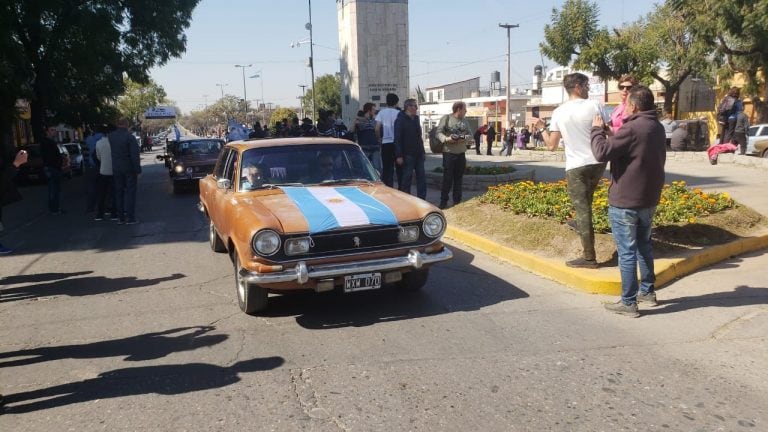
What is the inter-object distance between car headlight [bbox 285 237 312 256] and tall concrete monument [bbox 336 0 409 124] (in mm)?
17171

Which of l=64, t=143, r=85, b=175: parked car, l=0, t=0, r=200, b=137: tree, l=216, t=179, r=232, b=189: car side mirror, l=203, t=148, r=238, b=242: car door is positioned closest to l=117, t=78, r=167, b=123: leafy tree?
l=64, t=143, r=85, b=175: parked car

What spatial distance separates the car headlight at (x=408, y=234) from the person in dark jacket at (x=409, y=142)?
15.1 ft

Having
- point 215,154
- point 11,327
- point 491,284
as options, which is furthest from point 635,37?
A: point 11,327

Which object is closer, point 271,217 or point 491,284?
→ point 271,217

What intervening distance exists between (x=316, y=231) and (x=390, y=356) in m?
1.18

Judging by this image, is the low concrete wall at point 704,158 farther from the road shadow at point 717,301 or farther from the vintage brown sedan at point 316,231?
the vintage brown sedan at point 316,231

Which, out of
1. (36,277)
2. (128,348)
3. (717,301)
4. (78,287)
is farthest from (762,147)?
(128,348)

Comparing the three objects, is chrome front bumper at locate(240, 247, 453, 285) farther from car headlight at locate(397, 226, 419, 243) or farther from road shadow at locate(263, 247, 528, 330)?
road shadow at locate(263, 247, 528, 330)

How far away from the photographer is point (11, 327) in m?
5.37

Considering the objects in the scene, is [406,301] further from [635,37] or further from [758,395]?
[635,37]

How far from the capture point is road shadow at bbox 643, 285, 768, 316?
5.29 metres

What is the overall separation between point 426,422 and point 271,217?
227 cm

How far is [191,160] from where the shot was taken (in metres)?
15.8

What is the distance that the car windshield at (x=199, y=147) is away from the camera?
16500mm
